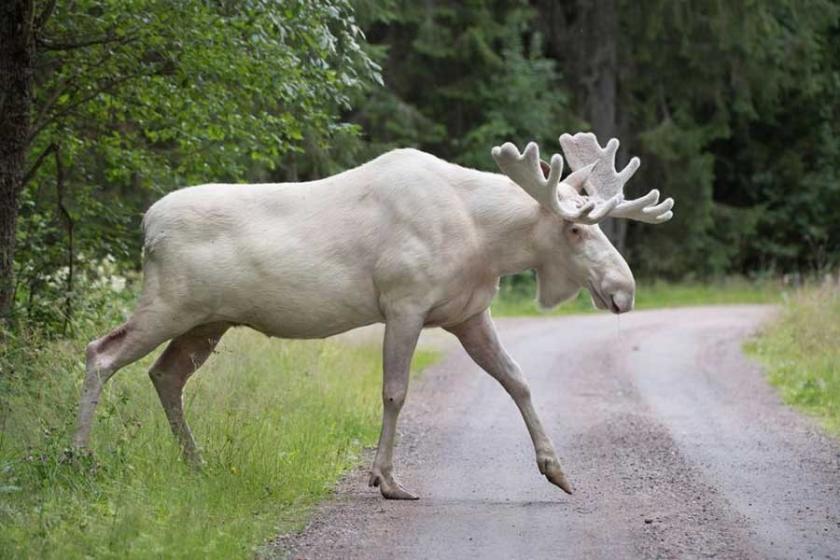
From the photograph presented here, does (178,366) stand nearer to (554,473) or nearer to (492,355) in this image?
(492,355)

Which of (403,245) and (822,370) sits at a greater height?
(403,245)

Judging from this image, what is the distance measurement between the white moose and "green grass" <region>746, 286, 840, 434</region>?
4.09 metres

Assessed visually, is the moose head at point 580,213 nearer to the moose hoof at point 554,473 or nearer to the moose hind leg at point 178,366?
the moose hoof at point 554,473

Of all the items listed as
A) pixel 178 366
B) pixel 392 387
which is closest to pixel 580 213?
pixel 392 387

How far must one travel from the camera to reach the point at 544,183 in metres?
8.53

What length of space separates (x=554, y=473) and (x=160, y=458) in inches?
94.7

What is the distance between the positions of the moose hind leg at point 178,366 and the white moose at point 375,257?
0.05 ft

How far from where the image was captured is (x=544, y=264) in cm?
895

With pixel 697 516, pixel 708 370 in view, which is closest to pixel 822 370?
pixel 708 370

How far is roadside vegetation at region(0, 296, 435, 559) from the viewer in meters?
6.68

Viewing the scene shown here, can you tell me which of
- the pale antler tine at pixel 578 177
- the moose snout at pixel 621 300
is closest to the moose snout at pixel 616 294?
the moose snout at pixel 621 300

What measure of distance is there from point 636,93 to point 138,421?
93.3 feet

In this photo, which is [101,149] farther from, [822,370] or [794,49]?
[794,49]

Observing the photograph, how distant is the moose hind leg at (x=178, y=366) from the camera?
895cm
